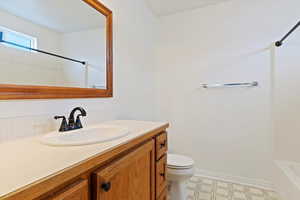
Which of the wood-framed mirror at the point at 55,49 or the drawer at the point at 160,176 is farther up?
the wood-framed mirror at the point at 55,49

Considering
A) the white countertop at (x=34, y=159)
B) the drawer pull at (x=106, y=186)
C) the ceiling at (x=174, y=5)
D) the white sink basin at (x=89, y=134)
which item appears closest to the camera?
the white countertop at (x=34, y=159)

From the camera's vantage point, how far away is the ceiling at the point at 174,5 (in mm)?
2148

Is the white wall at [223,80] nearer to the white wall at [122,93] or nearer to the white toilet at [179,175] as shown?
the white wall at [122,93]

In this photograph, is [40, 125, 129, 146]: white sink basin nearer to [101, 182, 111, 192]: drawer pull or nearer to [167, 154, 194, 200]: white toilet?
[101, 182, 111, 192]: drawer pull

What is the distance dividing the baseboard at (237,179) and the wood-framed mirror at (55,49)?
1.63 meters

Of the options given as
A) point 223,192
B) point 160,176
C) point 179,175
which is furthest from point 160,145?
point 223,192

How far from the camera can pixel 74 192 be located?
1.76 ft

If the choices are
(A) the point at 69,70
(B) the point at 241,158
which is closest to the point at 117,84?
(A) the point at 69,70

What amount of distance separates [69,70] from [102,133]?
486 mm

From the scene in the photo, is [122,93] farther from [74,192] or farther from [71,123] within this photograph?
[74,192]

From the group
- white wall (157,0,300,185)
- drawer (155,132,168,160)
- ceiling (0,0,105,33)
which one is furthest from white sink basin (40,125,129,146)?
white wall (157,0,300,185)

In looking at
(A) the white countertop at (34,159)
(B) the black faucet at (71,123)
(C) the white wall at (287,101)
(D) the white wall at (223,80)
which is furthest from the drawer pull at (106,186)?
(C) the white wall at (287,101)

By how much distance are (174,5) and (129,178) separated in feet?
7.10

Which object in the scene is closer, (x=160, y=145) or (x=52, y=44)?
(x=52, y=44)
